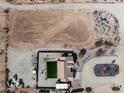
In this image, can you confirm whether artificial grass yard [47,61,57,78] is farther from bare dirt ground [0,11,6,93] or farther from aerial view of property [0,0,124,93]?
bare dirt ground [0,11,6,93]

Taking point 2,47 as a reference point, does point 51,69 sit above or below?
below

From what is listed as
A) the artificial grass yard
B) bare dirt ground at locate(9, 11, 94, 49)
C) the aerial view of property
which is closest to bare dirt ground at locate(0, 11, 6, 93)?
the aerial view of property

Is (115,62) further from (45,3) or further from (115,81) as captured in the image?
(45,3)

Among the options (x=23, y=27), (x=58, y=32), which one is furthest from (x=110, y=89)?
(x=23, y=27)

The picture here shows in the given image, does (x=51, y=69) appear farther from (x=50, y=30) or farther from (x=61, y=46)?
(x=50, y=30)

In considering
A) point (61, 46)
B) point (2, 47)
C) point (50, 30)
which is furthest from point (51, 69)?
point (2, 47)

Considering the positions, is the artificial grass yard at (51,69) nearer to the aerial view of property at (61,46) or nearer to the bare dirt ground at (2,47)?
the aerial view of property at (61,46)

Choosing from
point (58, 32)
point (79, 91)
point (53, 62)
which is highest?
point (58, 32)

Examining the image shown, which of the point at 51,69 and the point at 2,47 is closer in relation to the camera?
the point at 51,69
